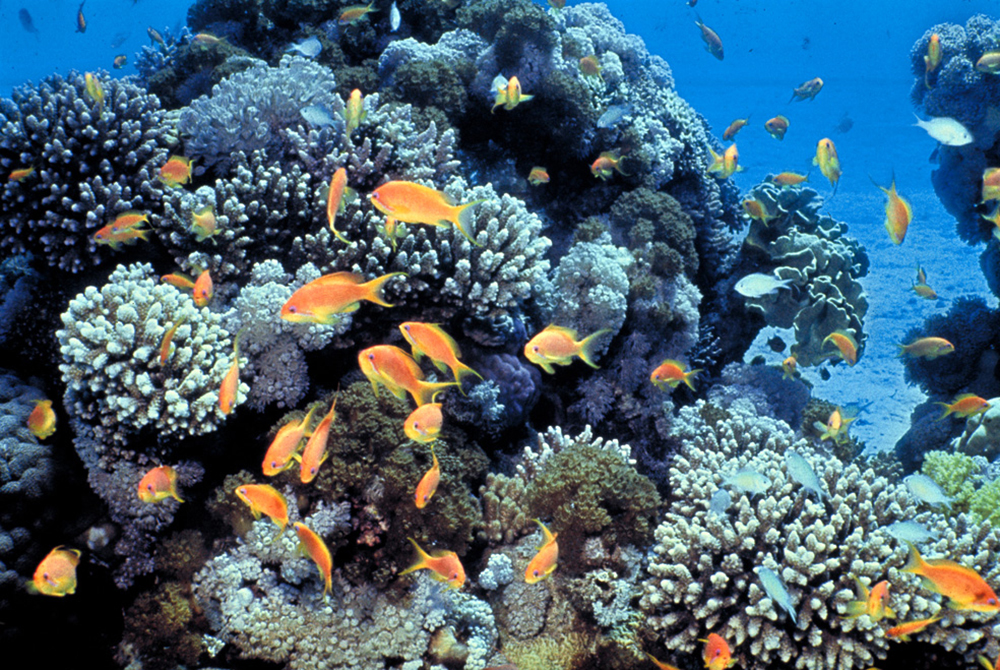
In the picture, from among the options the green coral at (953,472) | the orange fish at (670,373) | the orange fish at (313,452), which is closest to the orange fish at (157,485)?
the orange fish at (313,452)

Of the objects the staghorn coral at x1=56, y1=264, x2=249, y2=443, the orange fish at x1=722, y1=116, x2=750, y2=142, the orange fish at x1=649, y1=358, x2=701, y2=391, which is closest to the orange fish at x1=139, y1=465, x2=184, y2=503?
the staghorn coral at x1=56, y1=264, x2=249, y2=443

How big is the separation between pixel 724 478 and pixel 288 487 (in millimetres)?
3204

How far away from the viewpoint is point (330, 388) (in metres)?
4.43

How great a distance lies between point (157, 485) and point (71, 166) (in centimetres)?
303

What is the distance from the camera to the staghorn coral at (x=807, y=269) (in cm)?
717

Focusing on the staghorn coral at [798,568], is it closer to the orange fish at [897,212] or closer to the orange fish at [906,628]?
the orange fish at [906,628]

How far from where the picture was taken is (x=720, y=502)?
12.0ft

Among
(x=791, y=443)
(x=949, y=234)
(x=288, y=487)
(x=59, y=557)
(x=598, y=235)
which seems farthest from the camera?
(x=949, y=234)

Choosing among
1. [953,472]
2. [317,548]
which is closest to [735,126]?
[953,472]

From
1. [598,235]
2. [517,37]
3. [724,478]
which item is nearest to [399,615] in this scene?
[724,478]

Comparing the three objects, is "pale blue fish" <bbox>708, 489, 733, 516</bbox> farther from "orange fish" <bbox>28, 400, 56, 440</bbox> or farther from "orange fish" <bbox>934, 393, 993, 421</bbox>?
"orange fish" <bbox>28, 400, 56, 440</bbox>

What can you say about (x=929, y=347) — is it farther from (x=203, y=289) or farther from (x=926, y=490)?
(x=203, y=289)

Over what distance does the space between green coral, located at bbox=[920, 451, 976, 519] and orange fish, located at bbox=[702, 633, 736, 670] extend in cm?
304

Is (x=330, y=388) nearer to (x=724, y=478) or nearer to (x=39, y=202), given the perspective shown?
(x=39, y=202)
